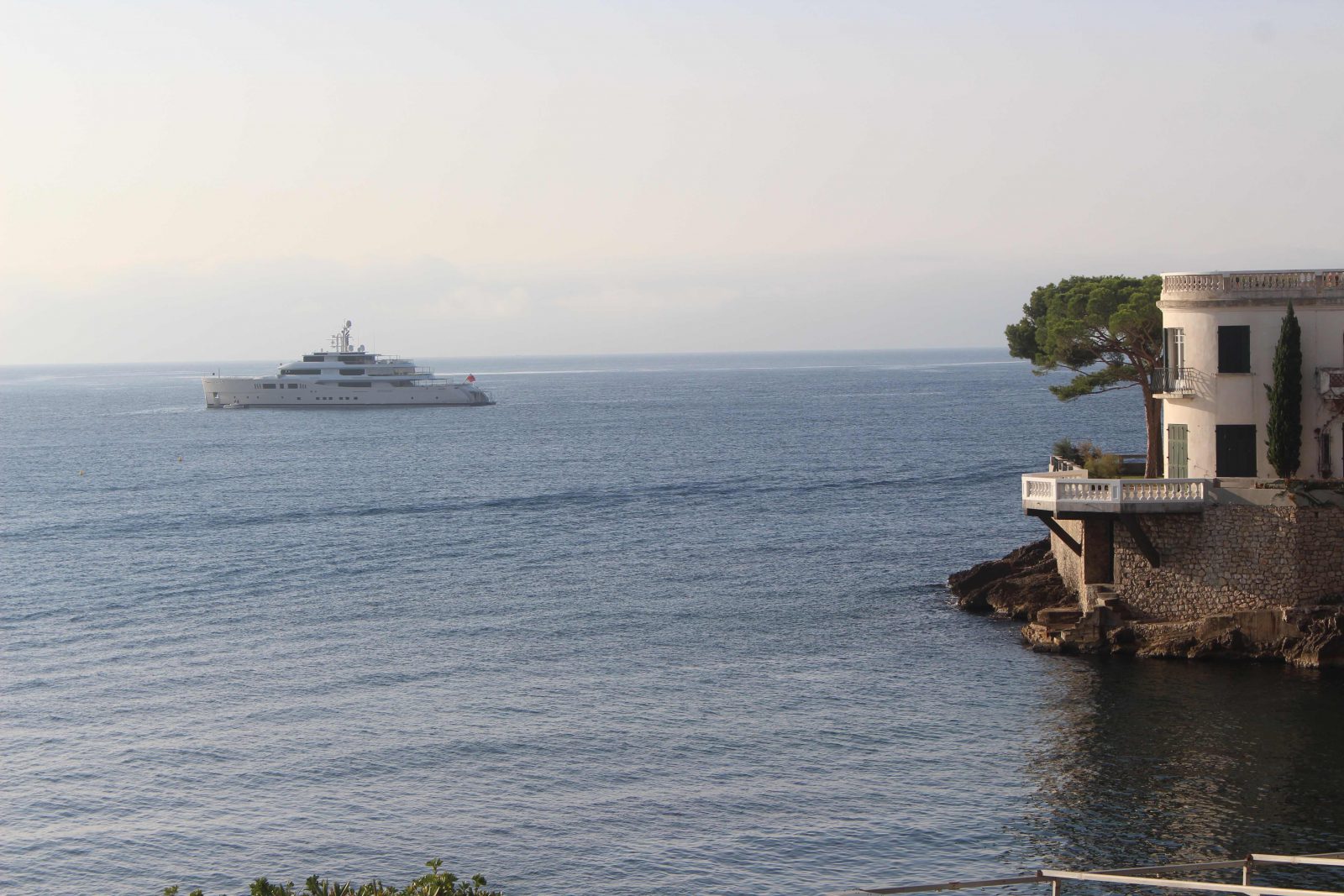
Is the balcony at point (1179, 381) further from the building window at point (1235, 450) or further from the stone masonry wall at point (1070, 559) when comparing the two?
the stone masonry wall at point (1070, 559)

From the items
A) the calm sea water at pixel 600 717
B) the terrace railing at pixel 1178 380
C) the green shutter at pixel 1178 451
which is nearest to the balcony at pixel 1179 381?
the terrace railing at pixel 1178 380

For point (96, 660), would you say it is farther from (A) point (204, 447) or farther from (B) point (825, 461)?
(A) point (204, 447)

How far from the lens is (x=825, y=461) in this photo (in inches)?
4087

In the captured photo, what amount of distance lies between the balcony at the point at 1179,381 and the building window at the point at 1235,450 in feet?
4.42

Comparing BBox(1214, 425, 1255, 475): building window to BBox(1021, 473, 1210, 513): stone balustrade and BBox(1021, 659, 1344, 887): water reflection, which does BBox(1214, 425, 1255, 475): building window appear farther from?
BBox(1021, 659, 1344, 887): water reflection

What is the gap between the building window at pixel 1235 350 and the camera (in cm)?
4150

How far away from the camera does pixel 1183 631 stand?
4103 cm

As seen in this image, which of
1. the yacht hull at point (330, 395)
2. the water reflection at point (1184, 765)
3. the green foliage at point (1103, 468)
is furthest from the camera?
the yacht hull at point (330, 395)

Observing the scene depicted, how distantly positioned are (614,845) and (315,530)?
160 ft

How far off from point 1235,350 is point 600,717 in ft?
67.0

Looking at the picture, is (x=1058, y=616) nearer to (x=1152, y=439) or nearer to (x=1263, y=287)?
(x=1152, y=439)

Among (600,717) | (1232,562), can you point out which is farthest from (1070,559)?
(600,717)

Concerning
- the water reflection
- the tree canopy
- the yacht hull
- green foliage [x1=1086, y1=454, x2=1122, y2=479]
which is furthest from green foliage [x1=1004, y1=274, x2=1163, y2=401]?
the yacht hull

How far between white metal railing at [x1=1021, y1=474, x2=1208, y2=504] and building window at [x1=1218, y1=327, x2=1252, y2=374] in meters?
3.33
